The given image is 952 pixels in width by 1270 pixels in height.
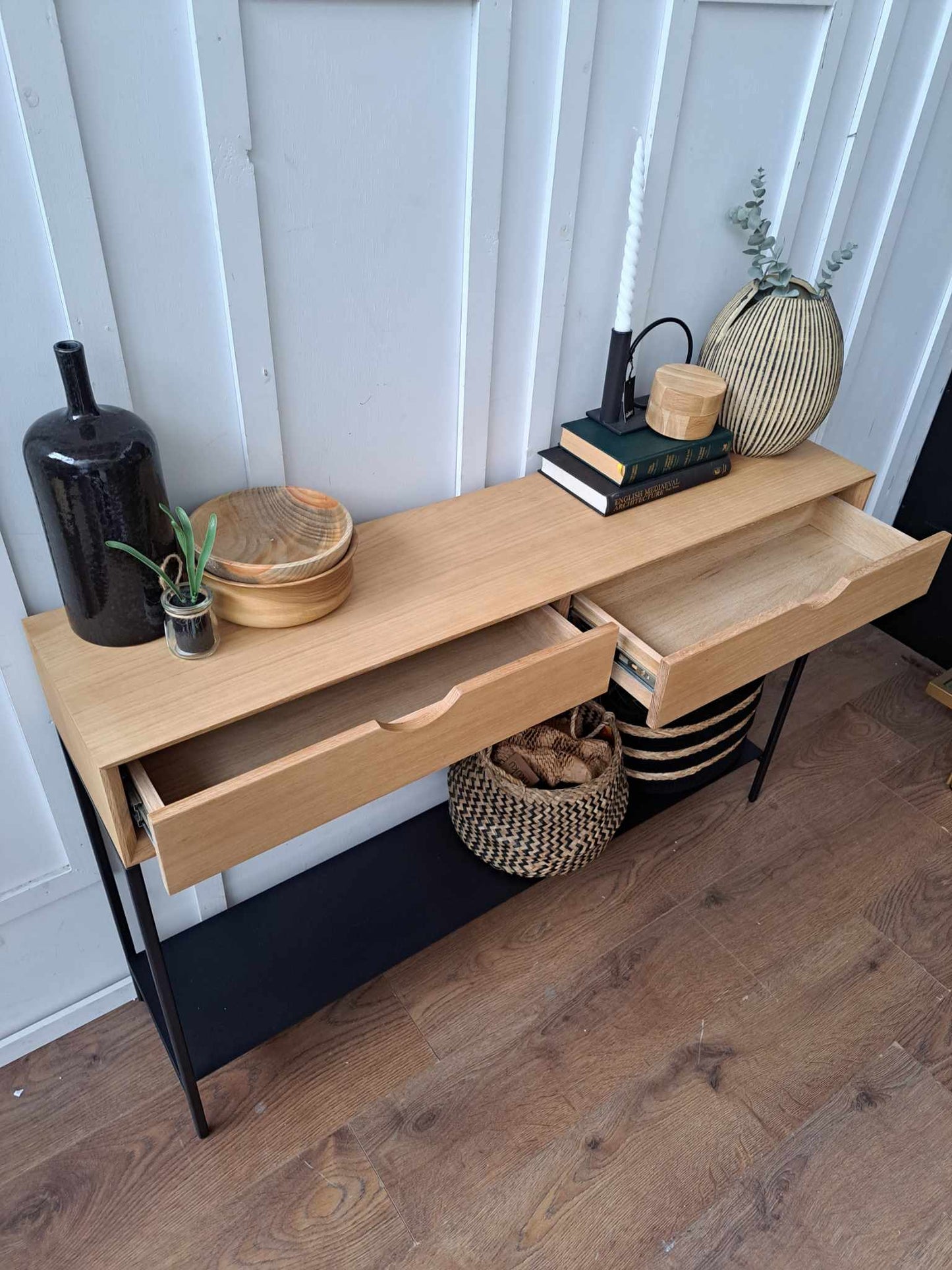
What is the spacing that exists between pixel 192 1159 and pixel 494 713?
2.43 ft

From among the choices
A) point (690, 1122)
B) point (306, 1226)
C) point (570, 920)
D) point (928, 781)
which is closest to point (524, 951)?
point (570, 920)

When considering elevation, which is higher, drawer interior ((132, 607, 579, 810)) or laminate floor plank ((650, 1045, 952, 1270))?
drawer interior ((132, 607, 579, 810))

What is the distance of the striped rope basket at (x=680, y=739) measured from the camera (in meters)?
1.42

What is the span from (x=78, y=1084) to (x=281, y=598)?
820 mm

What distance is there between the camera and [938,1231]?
46.0 inches

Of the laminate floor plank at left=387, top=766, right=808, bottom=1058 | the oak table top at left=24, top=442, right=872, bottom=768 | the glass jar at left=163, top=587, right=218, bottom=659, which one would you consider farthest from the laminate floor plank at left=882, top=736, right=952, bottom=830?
the glass jar at left=163, top=587, right=218, bottom=659

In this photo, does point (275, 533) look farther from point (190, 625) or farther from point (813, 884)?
point (813, 884)

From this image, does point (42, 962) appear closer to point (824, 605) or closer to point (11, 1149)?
point (11, 1149)

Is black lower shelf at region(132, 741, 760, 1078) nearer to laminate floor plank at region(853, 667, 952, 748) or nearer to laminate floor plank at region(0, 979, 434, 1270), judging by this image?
laminate floor plank at region(0, 979, 434, 1270)

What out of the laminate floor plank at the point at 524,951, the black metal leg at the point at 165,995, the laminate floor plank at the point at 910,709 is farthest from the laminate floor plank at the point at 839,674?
the black metal leg at the point at 165,995

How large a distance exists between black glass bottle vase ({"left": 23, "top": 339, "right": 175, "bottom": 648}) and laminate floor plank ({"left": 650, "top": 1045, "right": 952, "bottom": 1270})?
1.02 meters

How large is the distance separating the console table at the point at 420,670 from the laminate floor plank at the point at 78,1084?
0.13m

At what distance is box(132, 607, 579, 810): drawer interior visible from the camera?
964 millimetres

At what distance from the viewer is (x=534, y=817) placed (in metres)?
1.34
